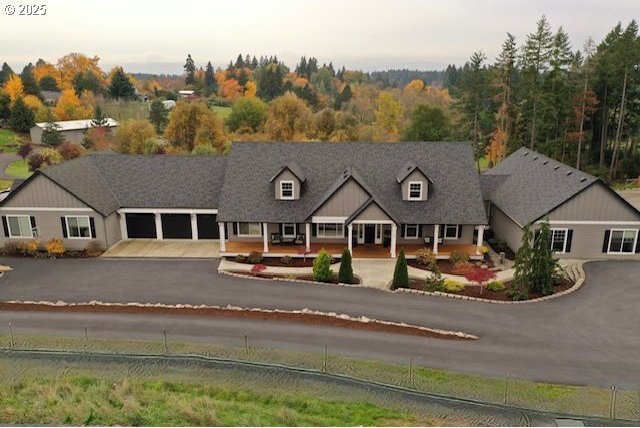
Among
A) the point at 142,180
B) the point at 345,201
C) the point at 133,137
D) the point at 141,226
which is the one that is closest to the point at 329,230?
the point at 345,201

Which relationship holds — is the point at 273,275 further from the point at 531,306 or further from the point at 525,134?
the point at 525,134

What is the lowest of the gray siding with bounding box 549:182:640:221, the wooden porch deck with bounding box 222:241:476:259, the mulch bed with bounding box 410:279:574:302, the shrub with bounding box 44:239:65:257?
the mulch bed with bounding box 410:279:574:302

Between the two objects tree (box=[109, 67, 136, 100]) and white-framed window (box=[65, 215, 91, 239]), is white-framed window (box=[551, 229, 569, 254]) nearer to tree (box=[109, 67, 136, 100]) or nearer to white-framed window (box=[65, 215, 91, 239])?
white-framed window (box=[65, 215, 91, 239])

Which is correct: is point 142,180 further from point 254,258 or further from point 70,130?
point 70,130

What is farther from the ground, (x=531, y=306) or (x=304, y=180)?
(x=304, y=180)

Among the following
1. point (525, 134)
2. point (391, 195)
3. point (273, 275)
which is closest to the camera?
point (273, 275)

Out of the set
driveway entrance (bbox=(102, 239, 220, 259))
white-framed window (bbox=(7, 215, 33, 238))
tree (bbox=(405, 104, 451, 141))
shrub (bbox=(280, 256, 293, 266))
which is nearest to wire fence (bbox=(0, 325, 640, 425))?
shrub (bbox=(280, 256, 293, 266))

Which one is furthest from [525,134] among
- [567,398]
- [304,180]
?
[567,398]
